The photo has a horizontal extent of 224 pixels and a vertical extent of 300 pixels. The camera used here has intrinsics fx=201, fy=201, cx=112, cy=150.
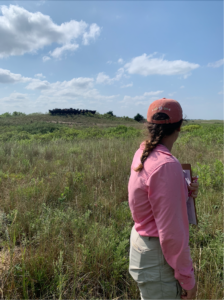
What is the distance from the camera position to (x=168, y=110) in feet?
4.11

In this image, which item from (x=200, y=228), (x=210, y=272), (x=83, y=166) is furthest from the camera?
(x=83, y=166)

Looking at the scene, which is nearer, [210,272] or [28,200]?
[210,272]

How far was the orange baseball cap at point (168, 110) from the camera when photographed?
4.12ft

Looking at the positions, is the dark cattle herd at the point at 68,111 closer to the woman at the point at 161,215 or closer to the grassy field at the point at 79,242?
the grassy field at the point at 79,242

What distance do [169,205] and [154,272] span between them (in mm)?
490

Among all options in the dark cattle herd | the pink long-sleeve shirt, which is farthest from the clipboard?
the dark cattle herd

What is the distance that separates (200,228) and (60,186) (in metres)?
2.79

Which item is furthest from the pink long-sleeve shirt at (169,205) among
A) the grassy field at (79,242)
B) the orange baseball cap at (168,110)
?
the grassy field at (79,242)

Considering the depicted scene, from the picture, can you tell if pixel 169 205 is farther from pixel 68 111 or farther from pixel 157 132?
pixel 68 111

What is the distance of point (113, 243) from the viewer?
2367 mm

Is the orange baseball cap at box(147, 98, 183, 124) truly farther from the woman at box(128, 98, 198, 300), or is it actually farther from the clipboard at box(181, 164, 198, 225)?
the clipboard at box(181, 164, 198, 225)

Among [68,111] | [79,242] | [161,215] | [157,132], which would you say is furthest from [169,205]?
[68,111]

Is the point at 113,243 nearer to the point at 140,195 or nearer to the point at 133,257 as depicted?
the point at 133,257

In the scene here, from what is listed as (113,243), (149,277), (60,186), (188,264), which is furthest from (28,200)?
(188,264)
